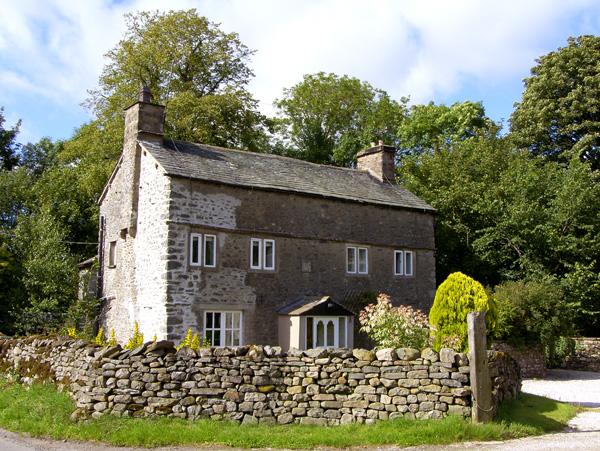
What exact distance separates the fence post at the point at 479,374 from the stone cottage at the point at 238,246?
11.5 m

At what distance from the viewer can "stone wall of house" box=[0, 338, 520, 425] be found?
1199 centimetres

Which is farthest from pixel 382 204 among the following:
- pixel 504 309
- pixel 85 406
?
pixel 85 406

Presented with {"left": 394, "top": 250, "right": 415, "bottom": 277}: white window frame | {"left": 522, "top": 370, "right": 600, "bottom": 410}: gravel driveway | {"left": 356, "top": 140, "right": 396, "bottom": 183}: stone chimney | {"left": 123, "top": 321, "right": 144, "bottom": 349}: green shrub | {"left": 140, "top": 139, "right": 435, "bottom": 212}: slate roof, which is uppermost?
{"left": 356, "top": 140, "right": 396, "bottom": 183}: stone chimney

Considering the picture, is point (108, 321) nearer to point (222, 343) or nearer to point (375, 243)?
point (222, 343)

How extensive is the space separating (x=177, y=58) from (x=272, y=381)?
Result: 31.3 metres

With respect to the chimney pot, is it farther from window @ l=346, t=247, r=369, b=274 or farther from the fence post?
the fence post

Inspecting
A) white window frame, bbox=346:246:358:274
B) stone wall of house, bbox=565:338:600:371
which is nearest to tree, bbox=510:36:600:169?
stone wall of house, bbox=565:338:600:371

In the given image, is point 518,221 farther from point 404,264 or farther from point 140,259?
point 140,259

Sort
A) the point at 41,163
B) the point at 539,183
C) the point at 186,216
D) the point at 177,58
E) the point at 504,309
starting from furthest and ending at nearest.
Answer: the point at 41,163 → the point at 177,58 → the point at 539,183 → the point at 504,309 → the point at 186,216

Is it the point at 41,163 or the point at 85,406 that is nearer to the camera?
the point at 85,406

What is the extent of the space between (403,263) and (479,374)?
54.1 ft

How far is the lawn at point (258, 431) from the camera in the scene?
1101cm

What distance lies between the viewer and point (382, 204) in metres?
27.4

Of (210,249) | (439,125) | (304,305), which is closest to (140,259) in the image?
(210,249)
